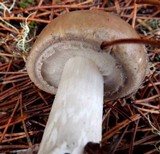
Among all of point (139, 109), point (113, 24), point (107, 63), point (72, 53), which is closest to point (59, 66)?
point (72, 53)

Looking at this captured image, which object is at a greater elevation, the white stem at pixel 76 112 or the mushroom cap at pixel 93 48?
the mushroom cap at pixel 93 48

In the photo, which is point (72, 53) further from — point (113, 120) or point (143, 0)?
point (113, 120)

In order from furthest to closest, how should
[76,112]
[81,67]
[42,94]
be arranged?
[42,94] < [81,67] < [76,112]

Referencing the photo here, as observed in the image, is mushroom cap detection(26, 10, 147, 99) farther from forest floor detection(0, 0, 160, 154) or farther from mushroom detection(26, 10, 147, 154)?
forest floor detection(0, 0, 160, 154)

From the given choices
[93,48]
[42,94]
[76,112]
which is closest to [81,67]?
[93,48]

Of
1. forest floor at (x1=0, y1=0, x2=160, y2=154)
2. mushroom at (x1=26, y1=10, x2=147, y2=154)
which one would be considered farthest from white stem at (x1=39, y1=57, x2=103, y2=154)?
forest floor at (x1=0, y1=0, x2=160, y2=154)

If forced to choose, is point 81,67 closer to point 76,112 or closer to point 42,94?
point 76,112

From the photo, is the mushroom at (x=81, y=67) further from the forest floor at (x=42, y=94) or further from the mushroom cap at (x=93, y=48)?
the forest floor at (x=42, y=94)

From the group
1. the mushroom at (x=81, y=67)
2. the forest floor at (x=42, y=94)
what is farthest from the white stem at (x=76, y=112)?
the forest floor at (x=42, y=94)

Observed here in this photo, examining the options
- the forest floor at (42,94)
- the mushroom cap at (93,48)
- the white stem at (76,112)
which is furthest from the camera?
the forest floor at (42,94)
